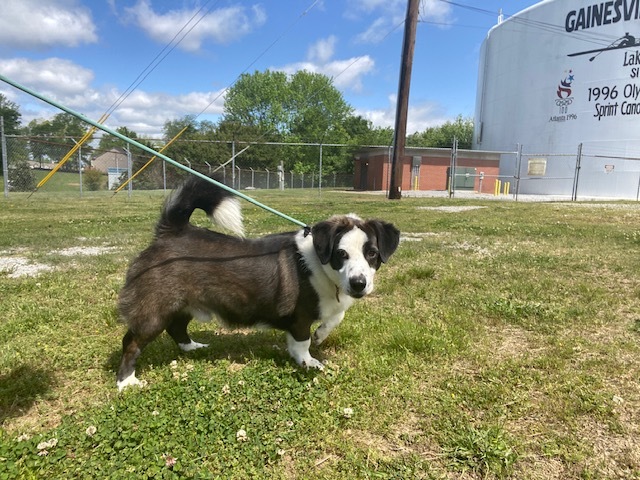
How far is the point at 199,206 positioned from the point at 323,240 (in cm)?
102

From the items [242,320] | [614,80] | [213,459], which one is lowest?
[213,459]

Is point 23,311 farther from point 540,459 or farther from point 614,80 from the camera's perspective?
Result: point 614,80

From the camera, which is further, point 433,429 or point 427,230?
point 427,230

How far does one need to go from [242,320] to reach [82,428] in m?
1.25

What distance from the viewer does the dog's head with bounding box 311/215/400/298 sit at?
2820mm

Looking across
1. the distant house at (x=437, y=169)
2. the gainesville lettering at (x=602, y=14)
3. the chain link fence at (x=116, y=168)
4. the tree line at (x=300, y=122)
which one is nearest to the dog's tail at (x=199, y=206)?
the chain link fence at (x=116, y=168)

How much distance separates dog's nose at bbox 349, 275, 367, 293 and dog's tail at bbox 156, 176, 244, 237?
1047 mm

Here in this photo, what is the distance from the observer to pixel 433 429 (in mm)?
2486

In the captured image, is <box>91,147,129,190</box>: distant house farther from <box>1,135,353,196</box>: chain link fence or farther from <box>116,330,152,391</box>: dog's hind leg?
<box>116,330,152,391</box>: dog's hind leg

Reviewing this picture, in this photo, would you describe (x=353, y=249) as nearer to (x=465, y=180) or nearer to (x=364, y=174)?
(x=465, y=180)

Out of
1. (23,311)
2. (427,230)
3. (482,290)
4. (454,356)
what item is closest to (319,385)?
(454,356)

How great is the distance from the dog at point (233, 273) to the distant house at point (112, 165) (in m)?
27.9

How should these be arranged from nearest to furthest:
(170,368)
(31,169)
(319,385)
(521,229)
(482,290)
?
(319,385) → (170,368) → (482,290) → (521,229) → (31,169)

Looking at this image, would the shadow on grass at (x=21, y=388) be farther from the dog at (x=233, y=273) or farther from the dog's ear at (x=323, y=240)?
the dog's ear at (x=323, y=240)
